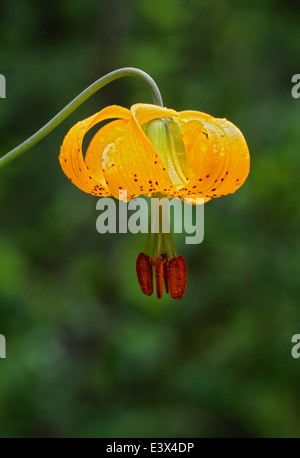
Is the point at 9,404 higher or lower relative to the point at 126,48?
lower

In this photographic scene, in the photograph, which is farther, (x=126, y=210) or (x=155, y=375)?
(x=155, y=375)

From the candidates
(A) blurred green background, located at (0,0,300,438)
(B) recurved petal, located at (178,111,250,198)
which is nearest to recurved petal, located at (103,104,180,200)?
(B) recurved petal, located at (178,111,250,198)

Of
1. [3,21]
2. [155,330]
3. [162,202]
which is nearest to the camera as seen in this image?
[162,202]

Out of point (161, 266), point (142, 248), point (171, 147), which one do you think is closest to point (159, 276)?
point (161, 266)

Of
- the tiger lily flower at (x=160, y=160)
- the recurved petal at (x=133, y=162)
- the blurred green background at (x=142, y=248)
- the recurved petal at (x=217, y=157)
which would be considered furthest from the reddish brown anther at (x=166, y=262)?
the blurred green background at (x=142, y=248)
